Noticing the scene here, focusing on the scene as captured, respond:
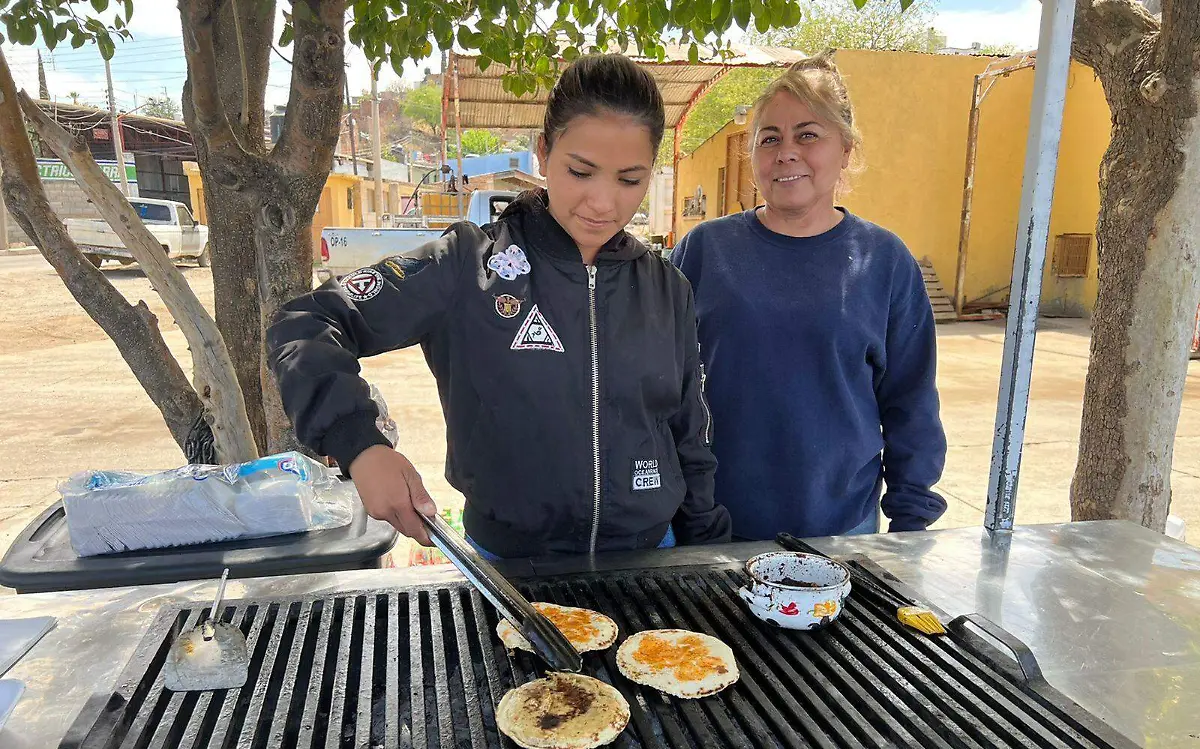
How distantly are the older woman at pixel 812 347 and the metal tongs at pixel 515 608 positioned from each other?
3.39 feet

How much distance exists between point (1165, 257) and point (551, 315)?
224 cm

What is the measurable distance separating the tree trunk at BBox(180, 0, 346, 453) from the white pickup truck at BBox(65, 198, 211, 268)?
16.1 metres

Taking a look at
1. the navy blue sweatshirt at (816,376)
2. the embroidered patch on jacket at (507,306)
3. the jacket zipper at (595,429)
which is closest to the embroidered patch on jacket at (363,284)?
the embroidered patch on jacket at (507,306)

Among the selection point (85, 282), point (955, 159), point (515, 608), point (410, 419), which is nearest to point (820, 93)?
point (515, 608)

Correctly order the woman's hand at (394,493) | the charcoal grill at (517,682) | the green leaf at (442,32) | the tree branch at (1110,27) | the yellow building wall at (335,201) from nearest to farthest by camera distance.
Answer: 1. the charcoal grill at (517,682)
2. the woman's hand at (394,493)
3. the green leaf at (442,32)
4. the tree branch at (1110,27)
5. the yellow building wall at (335,201)

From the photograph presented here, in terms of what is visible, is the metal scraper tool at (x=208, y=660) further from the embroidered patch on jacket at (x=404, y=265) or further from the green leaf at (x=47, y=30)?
the green leaf at (x=47, y=30)

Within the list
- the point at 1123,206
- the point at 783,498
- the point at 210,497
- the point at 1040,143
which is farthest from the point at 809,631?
the point at 1123,206

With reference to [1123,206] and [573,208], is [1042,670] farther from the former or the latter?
[1123,206]

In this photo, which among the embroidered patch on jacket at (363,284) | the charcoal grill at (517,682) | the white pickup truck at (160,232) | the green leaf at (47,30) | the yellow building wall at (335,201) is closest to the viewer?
the charcoal grill at (517,682)

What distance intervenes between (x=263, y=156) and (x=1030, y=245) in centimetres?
214

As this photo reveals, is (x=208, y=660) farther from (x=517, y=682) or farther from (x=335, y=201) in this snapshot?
(x=335, y=201)

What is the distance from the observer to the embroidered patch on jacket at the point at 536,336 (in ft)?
4.86

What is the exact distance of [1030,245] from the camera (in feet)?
5.01

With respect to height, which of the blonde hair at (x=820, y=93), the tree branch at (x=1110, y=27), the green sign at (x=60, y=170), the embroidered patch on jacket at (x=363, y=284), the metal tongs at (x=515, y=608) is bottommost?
the metal tongs at (x=515, y=608)
